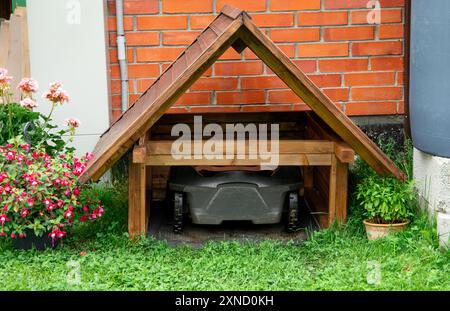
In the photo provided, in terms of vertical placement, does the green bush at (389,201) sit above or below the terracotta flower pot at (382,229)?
above

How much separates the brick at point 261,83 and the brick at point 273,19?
1.17ft

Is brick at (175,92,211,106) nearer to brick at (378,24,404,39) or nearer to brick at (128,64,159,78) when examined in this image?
brick at (128,64,159,78)

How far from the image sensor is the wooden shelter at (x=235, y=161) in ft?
14.1

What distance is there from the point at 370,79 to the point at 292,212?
1.20 metres

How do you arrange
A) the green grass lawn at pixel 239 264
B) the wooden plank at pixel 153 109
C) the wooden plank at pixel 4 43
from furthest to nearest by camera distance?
the wooden plank at pixel 4 43 → the wooden plank at pixel 153 109 → the green grass lawn at pixel 239 264

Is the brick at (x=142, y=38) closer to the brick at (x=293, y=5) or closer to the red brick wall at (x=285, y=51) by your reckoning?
the red brick wall at (x=285, y=51)

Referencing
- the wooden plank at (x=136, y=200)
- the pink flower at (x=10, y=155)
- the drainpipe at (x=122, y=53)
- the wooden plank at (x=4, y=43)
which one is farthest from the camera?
the wooden plank at (x=4, y=43)

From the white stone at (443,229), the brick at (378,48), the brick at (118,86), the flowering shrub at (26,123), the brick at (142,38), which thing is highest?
the brick at (142,38)

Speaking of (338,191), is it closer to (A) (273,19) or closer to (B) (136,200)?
(B) (136,200)

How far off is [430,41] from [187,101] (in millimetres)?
1857

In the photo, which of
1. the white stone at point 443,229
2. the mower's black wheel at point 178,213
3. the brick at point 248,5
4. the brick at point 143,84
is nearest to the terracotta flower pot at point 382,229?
the white stone at point 443,229

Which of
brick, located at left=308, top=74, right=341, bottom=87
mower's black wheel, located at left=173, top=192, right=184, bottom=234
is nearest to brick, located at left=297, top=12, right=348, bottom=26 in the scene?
brick, located at left=308, top=74, right=341, bottom=87

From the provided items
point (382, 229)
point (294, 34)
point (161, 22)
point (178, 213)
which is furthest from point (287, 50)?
point (382, 229)

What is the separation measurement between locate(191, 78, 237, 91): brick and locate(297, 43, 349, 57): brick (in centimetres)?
49
